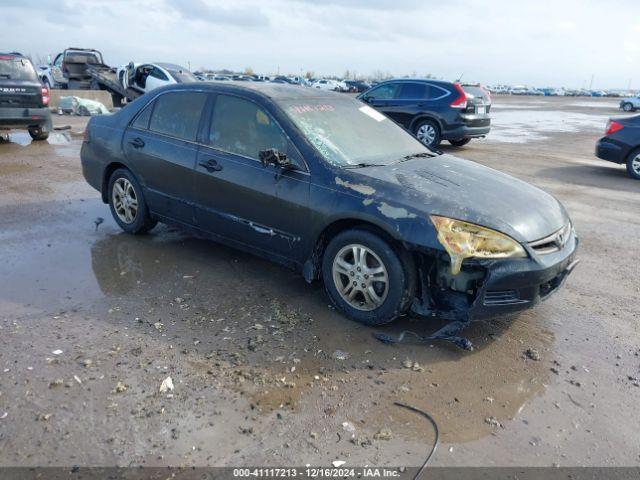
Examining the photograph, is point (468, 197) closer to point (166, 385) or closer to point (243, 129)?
point (243, 129)

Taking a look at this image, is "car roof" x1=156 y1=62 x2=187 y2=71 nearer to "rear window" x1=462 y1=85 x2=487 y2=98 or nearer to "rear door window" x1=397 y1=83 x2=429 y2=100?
"rear door window" x1=397 y1=83 x2=429 y2=100

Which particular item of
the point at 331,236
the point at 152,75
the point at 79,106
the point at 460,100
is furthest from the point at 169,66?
the point at 331,236

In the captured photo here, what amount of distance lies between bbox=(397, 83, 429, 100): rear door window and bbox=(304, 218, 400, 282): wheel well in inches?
392

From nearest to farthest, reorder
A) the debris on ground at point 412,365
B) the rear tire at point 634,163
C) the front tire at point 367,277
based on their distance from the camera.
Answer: the debris on ground at point 412,365
the front tire at point 367,277
the rear tire at point 634,163

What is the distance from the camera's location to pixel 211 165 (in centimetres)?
465

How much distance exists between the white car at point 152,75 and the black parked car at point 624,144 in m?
13.0

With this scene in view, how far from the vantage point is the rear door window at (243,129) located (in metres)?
4.33

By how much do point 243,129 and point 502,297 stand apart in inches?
99.9

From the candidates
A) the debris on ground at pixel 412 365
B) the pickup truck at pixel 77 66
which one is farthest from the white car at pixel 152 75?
the debris on ground at pixel 412 365

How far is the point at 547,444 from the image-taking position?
9.05 ft

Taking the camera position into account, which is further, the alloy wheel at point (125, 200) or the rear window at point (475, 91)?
the rear window at point (475, 91)

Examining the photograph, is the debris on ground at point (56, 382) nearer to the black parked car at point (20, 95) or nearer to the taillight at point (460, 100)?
the black parked car at point (20, 95)

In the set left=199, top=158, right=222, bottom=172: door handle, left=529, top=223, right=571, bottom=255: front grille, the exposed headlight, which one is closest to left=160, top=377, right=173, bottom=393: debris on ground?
the exposed headlight

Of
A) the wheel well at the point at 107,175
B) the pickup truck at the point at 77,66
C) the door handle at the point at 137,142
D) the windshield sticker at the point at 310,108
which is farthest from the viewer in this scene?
the pickup truck at the point at 77,66
